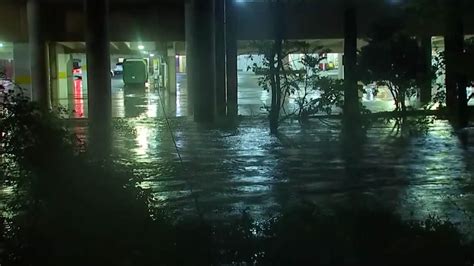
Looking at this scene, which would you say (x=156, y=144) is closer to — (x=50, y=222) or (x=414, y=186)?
(x=414, y=186)

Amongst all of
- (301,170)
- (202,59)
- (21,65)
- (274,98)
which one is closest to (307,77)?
(274,98)

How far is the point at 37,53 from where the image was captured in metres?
27.5

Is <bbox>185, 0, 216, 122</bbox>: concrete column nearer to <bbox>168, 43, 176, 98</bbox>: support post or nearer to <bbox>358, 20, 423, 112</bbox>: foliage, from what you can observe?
<bbox>358, 20, 423, 112</bbox>: foliage

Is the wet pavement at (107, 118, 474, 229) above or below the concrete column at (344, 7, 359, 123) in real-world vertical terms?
below

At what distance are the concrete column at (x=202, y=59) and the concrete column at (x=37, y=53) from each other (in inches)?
265

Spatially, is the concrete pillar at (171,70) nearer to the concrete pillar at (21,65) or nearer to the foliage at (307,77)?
the concrete pillar at (21,65)

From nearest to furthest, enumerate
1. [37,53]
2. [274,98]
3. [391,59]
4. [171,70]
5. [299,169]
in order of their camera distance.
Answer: [299,169]
[391,59]
[274,98]
[37,53]
[171,70]

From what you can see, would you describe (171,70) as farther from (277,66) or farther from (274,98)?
(277,66)

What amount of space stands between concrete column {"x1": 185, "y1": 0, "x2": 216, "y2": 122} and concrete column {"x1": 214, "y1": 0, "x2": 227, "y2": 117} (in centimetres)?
122

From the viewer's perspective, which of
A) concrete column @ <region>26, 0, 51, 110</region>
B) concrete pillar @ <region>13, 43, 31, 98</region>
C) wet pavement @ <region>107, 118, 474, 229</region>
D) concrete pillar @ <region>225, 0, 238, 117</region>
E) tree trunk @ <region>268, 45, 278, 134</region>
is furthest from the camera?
concrete pillar @ <region>13, 43, 31, 98</region>

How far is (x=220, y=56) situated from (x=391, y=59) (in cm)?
732

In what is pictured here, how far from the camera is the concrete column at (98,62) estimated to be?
65.6 feet

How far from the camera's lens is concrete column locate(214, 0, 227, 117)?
23678 millimetres

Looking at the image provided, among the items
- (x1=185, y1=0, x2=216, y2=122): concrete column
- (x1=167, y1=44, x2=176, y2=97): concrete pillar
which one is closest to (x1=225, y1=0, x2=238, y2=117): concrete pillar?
(x1=185, y1=0, x2=216, y2=122): concrete column
